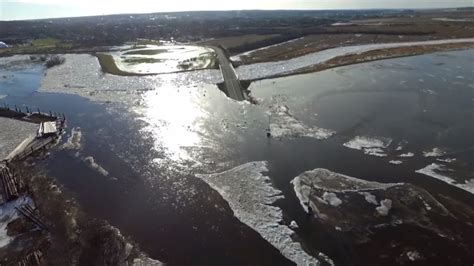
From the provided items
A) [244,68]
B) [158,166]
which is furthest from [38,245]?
[244,68]

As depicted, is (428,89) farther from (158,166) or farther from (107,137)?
(107,137)

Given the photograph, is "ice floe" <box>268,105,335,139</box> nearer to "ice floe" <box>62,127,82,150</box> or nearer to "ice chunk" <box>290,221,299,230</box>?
"ice chunk" <box>290,221,299,230</box>

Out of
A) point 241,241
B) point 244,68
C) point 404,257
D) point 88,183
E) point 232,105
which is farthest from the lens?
point 244,68

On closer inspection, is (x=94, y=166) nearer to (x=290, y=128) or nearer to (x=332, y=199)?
(x=290, y=128)

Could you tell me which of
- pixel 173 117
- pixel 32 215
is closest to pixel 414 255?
pixel 32 215

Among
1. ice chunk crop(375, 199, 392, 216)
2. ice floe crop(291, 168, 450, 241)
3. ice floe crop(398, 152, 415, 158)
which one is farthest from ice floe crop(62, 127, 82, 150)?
ice floe crop(398, 152, 415, 158)

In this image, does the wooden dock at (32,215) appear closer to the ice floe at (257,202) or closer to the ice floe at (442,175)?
the ice floe at (257,202)
